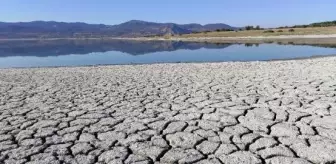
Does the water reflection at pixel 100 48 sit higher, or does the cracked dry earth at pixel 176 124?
the cracked dry earth at pixel 176 124

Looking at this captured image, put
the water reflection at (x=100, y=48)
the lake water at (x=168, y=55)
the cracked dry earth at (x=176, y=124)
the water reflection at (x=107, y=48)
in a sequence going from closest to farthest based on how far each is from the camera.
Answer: the cracked dry earth at (x=176, y=124) → the lake water at (x=168, y=55) → the water reflection at (x=107, y=48) → the water reflection at (x=100, y=48)

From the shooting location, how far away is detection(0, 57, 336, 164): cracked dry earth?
11.6ft

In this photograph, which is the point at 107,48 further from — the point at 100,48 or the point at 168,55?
the point at 168,55

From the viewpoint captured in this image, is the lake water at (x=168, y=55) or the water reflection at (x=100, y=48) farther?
the water reflection at (x=100, y=48)

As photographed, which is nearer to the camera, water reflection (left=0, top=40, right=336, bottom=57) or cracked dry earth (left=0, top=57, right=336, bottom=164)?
cracked dry earth (left=0, top=57, right=336, bottom=164)

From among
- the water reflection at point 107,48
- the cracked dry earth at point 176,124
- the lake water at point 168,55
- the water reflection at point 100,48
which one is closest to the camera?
the cracked dry earth at point 176,124

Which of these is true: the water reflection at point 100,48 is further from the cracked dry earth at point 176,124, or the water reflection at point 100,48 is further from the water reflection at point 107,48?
the cracked dry earth at point 176,124

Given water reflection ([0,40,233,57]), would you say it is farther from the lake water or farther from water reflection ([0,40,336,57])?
the lake water

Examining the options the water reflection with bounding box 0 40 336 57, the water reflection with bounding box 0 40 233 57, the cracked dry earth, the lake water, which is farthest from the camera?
the water reflection with bounding box 0 40 233 57

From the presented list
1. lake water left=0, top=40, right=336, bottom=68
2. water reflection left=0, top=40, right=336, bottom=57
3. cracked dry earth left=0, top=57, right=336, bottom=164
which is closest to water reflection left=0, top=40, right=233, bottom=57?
water reflection left=0, top=40, right=336, bottom=57

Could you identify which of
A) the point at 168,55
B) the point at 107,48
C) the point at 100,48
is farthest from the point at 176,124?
the point at 100,48

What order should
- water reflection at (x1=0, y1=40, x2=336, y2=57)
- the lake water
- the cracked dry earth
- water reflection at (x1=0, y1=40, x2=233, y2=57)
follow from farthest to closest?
1. water reflection at (x1=0, y1=40, x2=233, y2=57)
2. water reflection at (x1=0, y1=40, x2=336, y2=57)
3. the lake water
4. the cracked dry earth

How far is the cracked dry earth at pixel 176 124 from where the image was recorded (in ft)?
11.6

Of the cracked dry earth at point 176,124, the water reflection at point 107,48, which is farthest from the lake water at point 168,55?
the cracked dry earth at point 176,124
